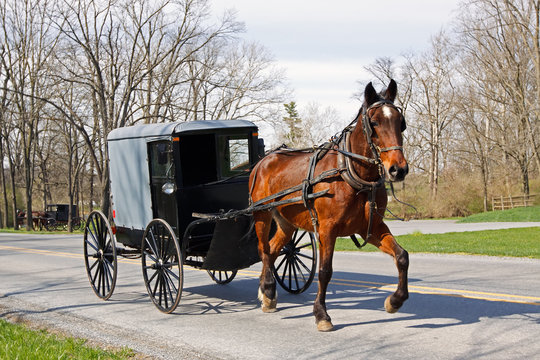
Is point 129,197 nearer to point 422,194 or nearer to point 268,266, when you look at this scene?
point 268,266

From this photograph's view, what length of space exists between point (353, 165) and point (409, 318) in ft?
6.47

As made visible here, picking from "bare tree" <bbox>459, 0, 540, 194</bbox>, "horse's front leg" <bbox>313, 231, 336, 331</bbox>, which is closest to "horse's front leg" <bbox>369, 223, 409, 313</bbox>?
"horse's front leg" <bbox>313, 231, 336, 331</bbox>

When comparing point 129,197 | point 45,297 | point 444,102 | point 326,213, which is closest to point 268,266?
point 326,213

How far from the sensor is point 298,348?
548 cm

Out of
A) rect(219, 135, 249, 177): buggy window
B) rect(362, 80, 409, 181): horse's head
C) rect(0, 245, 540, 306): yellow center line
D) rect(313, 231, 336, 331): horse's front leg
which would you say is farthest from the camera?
rect(219, 135, 249, 177): buggy window

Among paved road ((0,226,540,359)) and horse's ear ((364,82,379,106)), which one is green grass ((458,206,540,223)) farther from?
horse's ear ((364,82,379,106))

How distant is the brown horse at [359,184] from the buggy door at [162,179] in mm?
1903

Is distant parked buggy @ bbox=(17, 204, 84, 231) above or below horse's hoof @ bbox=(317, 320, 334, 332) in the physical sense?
above

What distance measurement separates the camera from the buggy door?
799cm

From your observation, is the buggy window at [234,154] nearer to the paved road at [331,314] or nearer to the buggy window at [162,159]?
the buggy window at [162,159]

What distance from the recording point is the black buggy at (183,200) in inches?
308

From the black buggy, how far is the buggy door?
0.01 meters

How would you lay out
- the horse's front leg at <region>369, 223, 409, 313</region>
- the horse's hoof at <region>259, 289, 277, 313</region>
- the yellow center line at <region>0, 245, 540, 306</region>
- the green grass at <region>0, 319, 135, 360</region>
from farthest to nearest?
1. the horse's hoof at <region>259, 289, 277, 313</region>
2. the yellow center line at <region>0, 245, 540, 306</region>
3. the horse's front leg at <region>369, 223, 409, 313</region>
4. the green grass at <region>0, 319, 135, 360</region>

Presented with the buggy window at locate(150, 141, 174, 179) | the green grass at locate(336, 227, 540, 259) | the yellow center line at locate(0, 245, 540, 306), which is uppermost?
the buggy window at locate(150, 141, 174, 179)
